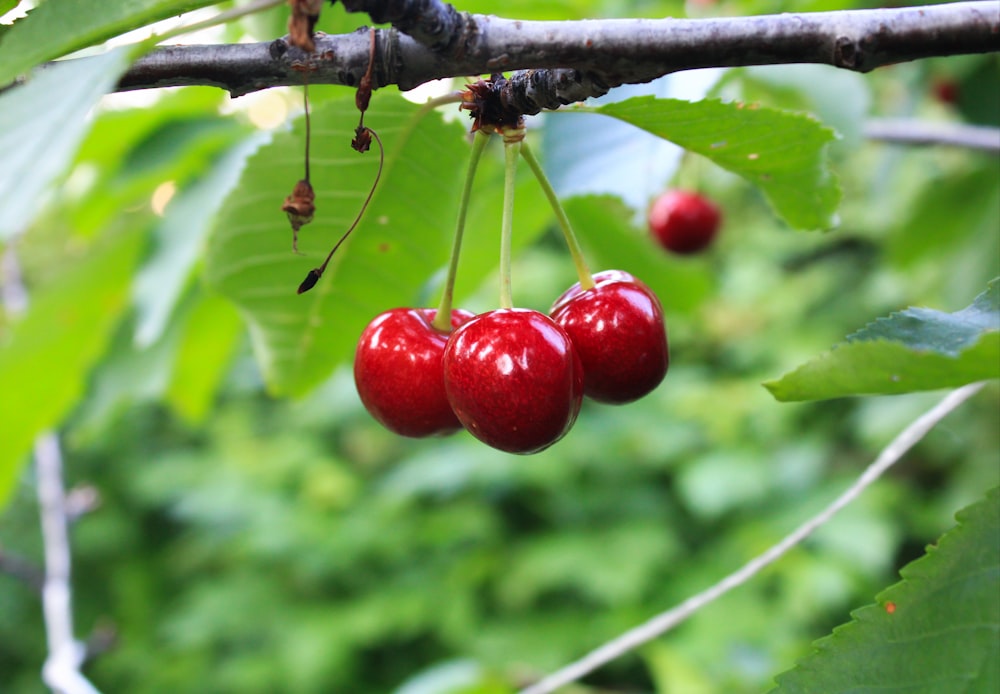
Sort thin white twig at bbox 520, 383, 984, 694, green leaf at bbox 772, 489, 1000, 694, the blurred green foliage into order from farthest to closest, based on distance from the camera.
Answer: the blurred green foliage < thin white twig at bbox 520, 383, 984, 694 < green leaf at bbox 772, 489, 1000, 694

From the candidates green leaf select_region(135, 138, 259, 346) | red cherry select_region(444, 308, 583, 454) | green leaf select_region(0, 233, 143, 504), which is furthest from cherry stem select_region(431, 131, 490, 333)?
green leaf select_region(0, 233, 143, 504)

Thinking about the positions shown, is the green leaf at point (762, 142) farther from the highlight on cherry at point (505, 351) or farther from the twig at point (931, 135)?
the twig at point (931, 135)

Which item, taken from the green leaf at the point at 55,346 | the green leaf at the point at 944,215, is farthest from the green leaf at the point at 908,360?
the green leaf at the point at 944,215

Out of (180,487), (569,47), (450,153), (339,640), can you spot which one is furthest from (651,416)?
(569,47)

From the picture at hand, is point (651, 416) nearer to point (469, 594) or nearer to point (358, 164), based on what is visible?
point (469, 594)

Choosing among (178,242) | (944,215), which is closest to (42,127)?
(178,242)

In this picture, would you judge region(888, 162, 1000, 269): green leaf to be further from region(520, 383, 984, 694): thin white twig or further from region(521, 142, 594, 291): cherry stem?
region(521, 142, 594, 291): cherry stem
